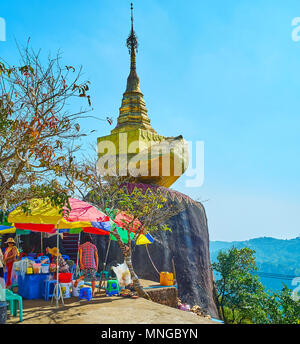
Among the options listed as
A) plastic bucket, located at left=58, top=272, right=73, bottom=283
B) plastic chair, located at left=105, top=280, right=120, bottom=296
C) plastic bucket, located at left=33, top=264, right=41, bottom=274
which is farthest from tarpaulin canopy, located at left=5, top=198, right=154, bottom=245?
plastic chair, located at left=105, top=280, right=120, bottom=296

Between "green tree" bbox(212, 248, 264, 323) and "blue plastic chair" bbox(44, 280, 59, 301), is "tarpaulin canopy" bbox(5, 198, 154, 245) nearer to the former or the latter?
"blue plastic chair" bbox(44, 280, 59, 301)

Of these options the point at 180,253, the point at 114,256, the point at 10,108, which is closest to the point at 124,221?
the point at 10,108

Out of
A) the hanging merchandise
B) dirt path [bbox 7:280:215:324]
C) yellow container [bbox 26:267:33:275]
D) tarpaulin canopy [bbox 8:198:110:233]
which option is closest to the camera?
dirt path [bbox 7:280:215:324]

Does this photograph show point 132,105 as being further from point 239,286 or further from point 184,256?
point 239,286

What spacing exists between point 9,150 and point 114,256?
12631mm

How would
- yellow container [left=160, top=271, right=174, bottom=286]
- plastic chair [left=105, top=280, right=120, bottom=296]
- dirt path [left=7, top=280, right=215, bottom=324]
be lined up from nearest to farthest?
dirt path [left=7, top=280, right=215, bottom=324] < plastic chair [left=105, top=280, right=120, bottom=296] < yellow container [left=160, top=271, right=174, bottom=286]

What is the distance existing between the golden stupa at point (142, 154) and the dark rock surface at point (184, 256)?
1.88 meters

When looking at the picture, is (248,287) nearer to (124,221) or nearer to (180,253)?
(180,253)

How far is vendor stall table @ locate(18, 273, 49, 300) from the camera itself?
8.12m

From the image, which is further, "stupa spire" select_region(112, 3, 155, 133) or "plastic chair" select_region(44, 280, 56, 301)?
"stupa spire" select_region(112, 3, 155, 133)

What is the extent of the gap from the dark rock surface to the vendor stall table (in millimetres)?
8880

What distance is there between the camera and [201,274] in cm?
2009

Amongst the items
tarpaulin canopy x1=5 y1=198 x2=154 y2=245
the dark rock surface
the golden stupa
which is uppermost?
the golden stupa

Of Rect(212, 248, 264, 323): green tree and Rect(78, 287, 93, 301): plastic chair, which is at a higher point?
Rect(78, 287, 93, 301): plastic chair
